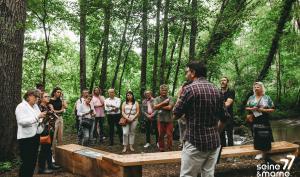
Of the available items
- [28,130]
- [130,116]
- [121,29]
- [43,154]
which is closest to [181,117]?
[28,130]

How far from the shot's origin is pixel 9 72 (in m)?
8.01

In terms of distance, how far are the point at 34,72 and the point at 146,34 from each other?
6.98 m

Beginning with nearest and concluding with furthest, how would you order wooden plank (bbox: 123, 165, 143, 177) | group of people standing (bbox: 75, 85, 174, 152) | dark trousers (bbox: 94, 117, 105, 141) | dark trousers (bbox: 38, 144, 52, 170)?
wooden plank (bbox: 123, 165, 143, 177) → dark trousers (bbox: 38, 144, 52, 170) → group of people standing (bbox: 75, 85, 174, 152) → dark trousers (bbox: 94, 117, 105, 141)

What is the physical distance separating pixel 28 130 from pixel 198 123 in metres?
3.53

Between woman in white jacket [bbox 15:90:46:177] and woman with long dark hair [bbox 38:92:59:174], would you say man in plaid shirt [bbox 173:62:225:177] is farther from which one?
woman with long dark hair [bbox 38:92:59:174]

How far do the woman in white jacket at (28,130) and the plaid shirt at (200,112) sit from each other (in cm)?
328

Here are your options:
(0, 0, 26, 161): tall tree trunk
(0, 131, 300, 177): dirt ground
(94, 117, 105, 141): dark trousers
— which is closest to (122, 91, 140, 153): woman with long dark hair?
(94, 117, 105, 141): dark trousers

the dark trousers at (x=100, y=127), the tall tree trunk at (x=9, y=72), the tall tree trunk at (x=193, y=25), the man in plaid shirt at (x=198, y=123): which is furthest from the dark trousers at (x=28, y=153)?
the tall tree trunk at (x=193, y=25)

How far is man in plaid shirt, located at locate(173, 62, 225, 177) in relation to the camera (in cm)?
372

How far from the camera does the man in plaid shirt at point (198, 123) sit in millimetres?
3717

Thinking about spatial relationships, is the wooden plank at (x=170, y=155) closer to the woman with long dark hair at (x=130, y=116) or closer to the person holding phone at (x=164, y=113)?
the person holding phone at (x=164, y=113)

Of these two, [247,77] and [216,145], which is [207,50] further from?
[216,145]

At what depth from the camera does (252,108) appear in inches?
281

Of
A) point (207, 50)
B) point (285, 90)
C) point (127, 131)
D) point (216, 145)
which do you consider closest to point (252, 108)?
point (216, 145)
